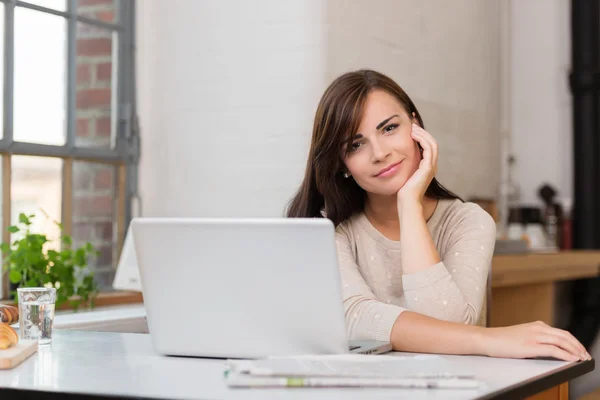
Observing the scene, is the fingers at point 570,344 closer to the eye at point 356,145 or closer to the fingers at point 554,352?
the fingers at point 554,352

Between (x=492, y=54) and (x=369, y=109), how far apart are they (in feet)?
7.47

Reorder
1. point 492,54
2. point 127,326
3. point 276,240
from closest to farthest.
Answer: point 276,240
point 127,326
point 492,54

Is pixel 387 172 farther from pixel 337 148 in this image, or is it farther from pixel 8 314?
pixel 8 314

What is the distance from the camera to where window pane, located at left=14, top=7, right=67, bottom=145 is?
251 centimetres

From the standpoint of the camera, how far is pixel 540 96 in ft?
13.7

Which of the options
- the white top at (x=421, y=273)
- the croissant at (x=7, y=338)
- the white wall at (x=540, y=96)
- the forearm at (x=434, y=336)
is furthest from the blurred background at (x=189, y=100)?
the croissant at (x=7, y=338)

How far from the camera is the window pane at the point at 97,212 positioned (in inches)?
107

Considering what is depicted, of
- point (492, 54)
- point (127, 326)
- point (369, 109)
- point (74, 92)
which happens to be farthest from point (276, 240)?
point (492, 54)

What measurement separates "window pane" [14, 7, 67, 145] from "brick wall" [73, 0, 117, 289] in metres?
0.07

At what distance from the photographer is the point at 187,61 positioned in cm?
285

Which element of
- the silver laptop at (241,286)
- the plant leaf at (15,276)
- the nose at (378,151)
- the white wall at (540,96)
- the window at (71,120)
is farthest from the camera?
the white wall at (540,96)

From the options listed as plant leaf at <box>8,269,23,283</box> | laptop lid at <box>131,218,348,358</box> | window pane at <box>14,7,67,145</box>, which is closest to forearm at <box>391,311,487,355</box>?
laptop lid at <box>131,218,348,358</box>

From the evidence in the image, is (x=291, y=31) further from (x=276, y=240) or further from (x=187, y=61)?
(x=276, y=240)

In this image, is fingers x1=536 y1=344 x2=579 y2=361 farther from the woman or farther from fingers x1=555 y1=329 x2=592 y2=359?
the woman
